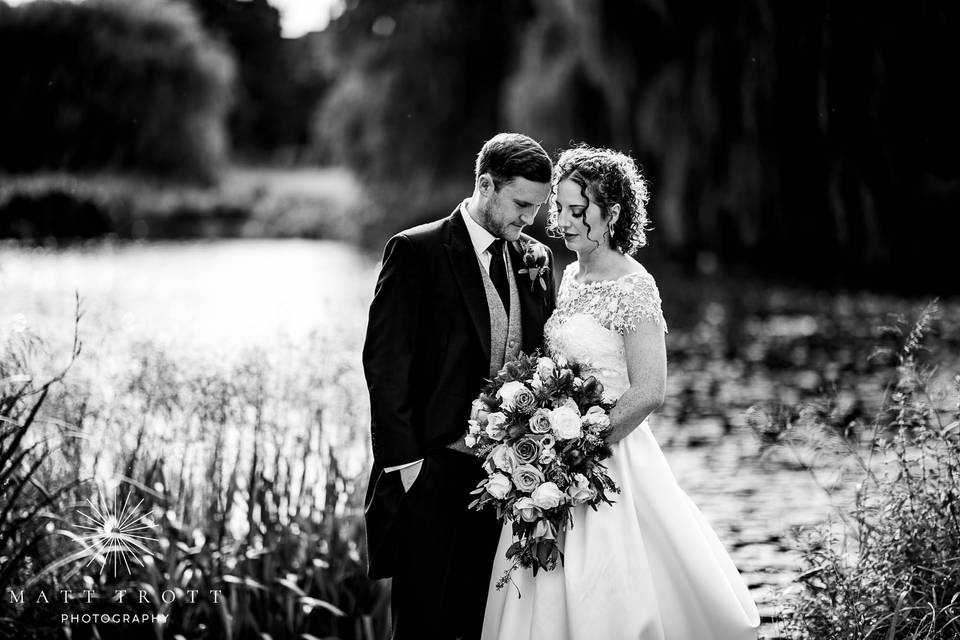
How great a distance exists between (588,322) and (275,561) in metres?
1.66

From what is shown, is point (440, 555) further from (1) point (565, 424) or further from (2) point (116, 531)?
(2) point (116, 531)

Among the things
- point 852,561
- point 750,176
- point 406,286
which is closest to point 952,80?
point 852,561

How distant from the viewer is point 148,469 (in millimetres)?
3867

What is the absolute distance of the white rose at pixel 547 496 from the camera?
8.96ft

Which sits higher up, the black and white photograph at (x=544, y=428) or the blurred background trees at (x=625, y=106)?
the blurred background trees at (x=625, y=106)

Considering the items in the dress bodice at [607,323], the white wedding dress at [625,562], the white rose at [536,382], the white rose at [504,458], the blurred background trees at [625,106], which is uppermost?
the blurred background trees at [625,106]

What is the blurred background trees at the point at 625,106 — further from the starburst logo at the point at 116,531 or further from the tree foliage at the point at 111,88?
the starburst logo at the point at 116,531

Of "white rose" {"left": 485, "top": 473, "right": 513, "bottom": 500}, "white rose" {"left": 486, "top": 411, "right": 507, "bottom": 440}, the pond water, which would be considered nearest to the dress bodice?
"white rose" {"left": 486, "top": 411, "right": 507, "bottom": 440}

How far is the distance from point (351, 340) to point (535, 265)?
1.80 metres

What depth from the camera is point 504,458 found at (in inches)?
109

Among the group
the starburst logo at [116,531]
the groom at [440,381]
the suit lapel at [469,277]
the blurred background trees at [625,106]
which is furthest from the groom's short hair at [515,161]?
the blurred background trees at [625,106]

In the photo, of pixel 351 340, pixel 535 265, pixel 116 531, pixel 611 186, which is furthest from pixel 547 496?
pixel 351 340

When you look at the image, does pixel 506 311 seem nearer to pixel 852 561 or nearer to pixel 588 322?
pixel 588 322

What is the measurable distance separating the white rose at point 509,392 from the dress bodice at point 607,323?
270mm
